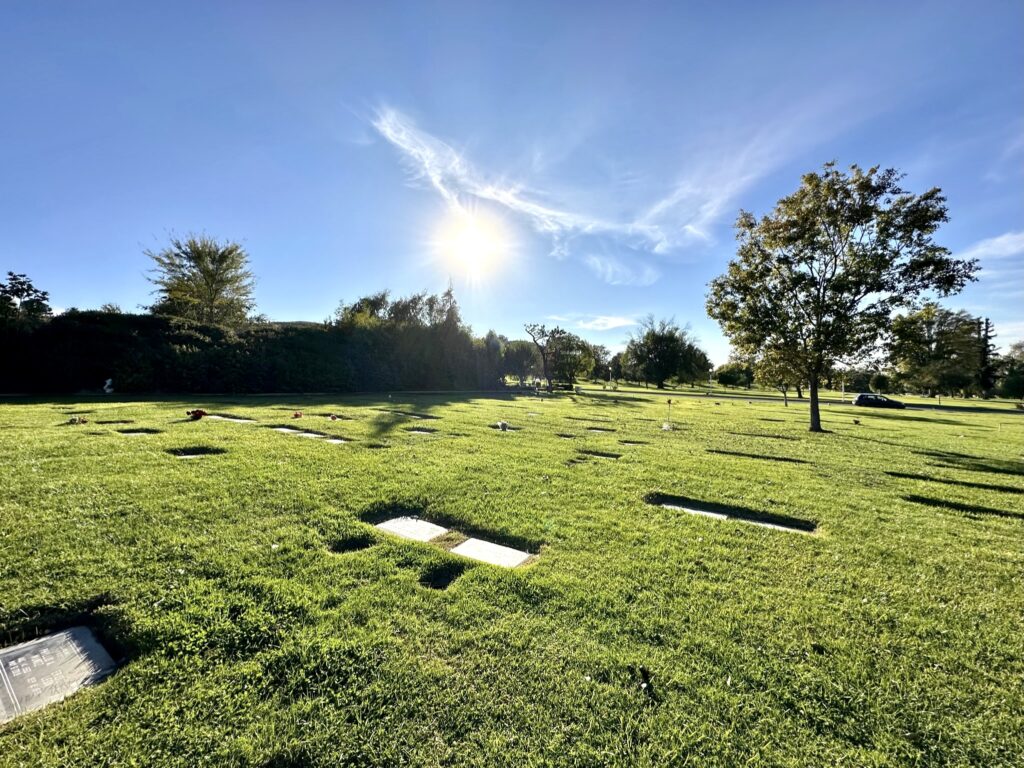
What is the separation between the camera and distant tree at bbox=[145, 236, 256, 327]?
21531 millimetres

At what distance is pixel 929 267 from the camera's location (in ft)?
33.0

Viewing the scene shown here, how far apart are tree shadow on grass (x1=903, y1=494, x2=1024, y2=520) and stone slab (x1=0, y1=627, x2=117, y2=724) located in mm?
6659

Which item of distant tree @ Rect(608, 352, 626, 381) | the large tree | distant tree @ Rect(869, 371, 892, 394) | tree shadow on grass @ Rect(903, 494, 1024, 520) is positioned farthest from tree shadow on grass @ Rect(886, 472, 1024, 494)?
distant tree @ Rect(608, 352, 626, 381)

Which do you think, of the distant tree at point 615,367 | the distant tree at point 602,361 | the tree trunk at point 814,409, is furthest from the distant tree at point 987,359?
the tree trunk at point 814,409

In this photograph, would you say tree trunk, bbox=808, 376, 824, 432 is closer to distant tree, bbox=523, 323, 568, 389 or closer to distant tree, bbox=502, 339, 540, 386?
distant tree, bbox=502, 339, 540, 386

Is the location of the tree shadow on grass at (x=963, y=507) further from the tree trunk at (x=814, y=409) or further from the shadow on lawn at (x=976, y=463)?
the tree trunk at (x=814, y=409)

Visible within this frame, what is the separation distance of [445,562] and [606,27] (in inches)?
430

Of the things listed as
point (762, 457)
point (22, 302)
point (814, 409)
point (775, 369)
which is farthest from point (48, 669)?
point (22, 302)

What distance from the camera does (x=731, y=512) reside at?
3.63 metres

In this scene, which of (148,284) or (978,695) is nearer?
(978,695)

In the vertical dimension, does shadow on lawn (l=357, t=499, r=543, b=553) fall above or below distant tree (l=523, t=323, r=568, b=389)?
below

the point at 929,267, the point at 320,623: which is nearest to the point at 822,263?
the point at 929,267

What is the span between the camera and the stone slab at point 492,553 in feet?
8.14

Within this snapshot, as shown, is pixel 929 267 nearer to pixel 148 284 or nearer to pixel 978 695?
pixel 978 695
